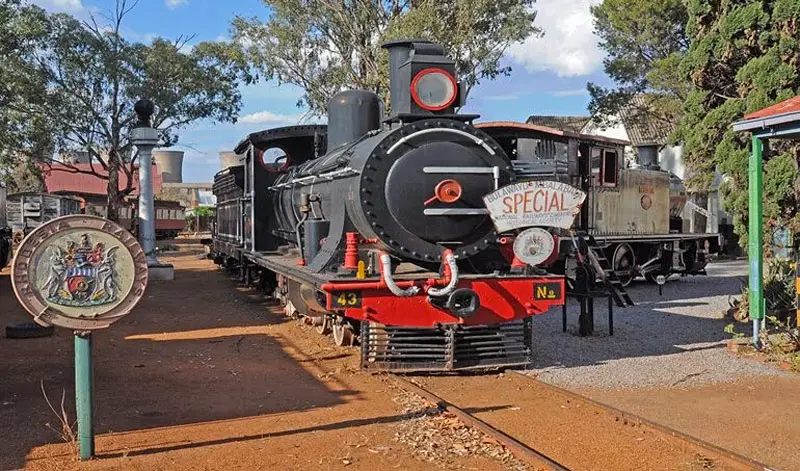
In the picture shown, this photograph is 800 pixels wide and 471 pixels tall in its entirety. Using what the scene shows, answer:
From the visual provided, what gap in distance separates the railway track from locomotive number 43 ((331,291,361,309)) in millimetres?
886

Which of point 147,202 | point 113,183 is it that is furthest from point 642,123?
point 113,183

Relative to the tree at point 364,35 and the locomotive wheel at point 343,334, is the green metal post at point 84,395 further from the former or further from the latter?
the tree at point 364,35

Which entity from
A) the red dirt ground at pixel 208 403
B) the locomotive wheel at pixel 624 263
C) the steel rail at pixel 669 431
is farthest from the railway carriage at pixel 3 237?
the steel rail at pixel 669 431

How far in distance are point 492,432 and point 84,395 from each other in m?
2.79

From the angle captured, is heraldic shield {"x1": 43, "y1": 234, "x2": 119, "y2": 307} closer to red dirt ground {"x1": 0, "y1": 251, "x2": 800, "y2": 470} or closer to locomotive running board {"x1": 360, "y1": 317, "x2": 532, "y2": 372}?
red dirt ground {"x1": 0, "y1": 251, "x2": 800, "y2": 470}

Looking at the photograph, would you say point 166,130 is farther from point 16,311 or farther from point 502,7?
point 16,311

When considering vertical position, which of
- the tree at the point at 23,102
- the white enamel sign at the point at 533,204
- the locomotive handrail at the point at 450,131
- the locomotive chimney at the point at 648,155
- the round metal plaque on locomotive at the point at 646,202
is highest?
the tree at the point at 23,102

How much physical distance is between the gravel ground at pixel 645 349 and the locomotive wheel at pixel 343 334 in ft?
7.21

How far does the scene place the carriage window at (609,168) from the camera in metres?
16.1

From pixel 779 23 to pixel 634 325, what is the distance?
183 inches

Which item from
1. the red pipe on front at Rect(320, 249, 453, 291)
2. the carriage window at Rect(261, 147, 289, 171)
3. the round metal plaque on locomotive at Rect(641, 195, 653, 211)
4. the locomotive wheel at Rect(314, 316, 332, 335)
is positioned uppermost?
the carriage window at Rect(261, 147, 289, 171)

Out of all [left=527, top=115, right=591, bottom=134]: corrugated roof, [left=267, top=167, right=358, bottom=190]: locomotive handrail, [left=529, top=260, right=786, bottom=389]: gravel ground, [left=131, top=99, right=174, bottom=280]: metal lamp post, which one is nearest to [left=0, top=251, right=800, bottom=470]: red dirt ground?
[left=529, top=260, right=786, bottom=389]: gravel ground

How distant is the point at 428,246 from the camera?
7.68 meters

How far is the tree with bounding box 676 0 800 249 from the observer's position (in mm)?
10008
